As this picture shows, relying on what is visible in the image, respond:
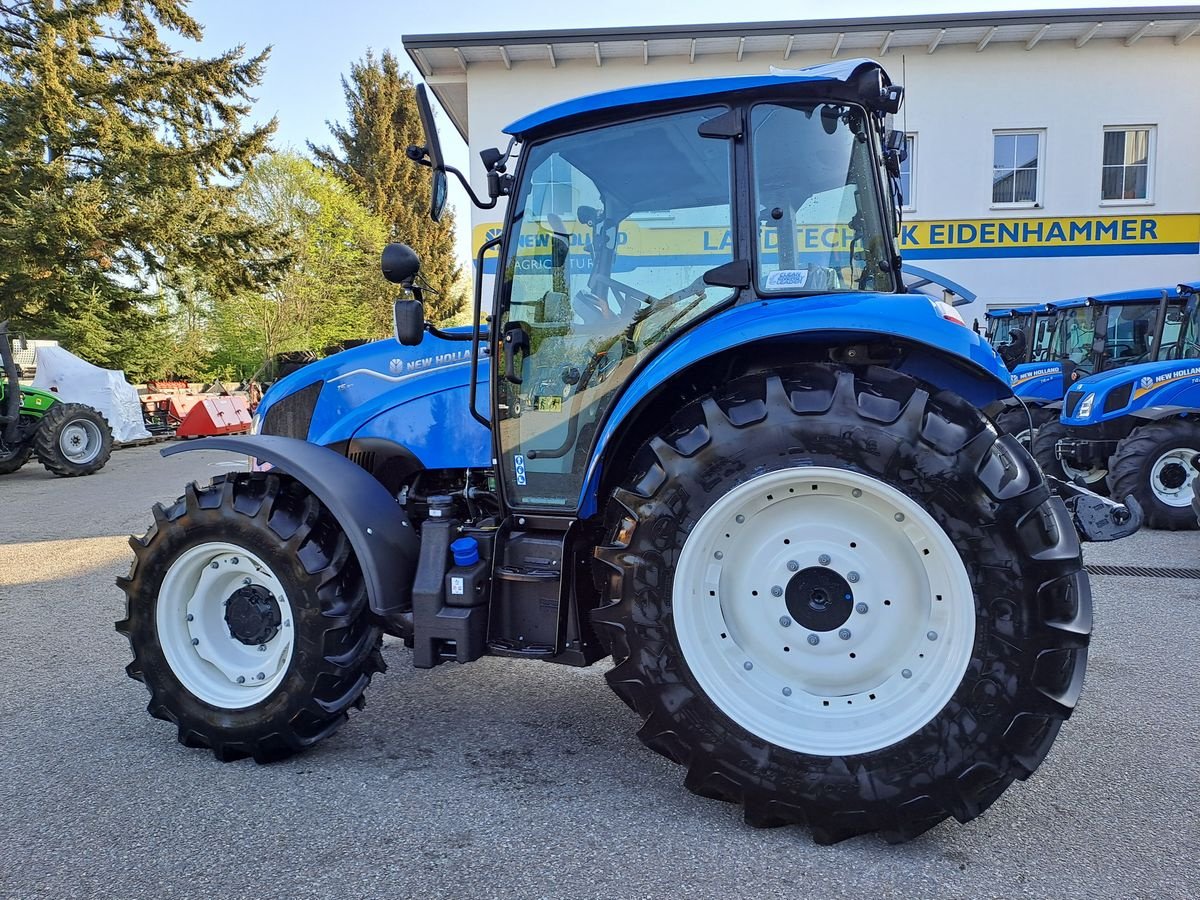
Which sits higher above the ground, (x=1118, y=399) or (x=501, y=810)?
(x=1118, y=399)

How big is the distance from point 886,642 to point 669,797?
863 mm

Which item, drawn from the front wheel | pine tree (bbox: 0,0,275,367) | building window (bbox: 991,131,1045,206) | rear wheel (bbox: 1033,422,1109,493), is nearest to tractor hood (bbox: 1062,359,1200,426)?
rear wheel (bbox: 1033,422,1109,493)

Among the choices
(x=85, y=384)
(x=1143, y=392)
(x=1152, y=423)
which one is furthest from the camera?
(x=85, y=384)

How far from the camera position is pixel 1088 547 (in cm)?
690

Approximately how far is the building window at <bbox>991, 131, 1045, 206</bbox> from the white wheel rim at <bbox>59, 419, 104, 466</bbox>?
Result: 51.6 feet

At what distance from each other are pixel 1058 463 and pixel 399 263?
8.23 m

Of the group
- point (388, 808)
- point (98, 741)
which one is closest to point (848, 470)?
point (388, 808)

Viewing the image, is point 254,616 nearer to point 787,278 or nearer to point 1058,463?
point 787,278

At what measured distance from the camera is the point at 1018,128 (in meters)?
15.2

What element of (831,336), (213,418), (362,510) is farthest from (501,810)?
(213,418)

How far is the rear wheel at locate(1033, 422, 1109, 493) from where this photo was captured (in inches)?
342

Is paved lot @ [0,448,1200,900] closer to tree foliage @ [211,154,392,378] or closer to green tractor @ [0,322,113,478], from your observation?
green tractor @ [0,322,113,478]

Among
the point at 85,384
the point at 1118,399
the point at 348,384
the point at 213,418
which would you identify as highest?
the point at 348,384

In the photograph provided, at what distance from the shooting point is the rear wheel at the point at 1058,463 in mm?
8695
